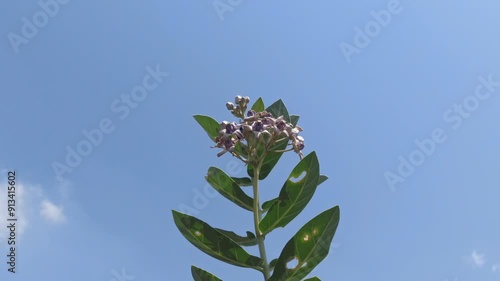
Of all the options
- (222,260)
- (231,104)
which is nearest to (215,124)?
(231,104)

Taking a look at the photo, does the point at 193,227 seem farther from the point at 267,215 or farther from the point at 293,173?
the point at 293,173

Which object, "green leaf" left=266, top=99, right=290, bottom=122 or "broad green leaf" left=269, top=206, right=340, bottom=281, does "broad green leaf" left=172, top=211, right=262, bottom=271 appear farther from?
"green leaf" left=266, top=99, right=290, bottom=122

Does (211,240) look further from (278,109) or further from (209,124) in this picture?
(278,109)

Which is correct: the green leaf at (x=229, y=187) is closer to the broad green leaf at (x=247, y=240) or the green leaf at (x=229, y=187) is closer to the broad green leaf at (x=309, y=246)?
the broad green leaf at (x=247, y=240)

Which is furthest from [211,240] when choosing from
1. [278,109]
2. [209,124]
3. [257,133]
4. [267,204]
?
[278,109]

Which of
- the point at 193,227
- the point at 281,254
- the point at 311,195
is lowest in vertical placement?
the point at 281,254

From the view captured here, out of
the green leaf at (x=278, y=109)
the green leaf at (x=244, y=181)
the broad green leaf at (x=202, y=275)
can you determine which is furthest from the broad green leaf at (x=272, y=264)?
the green leaf at (x=278, y=109)
